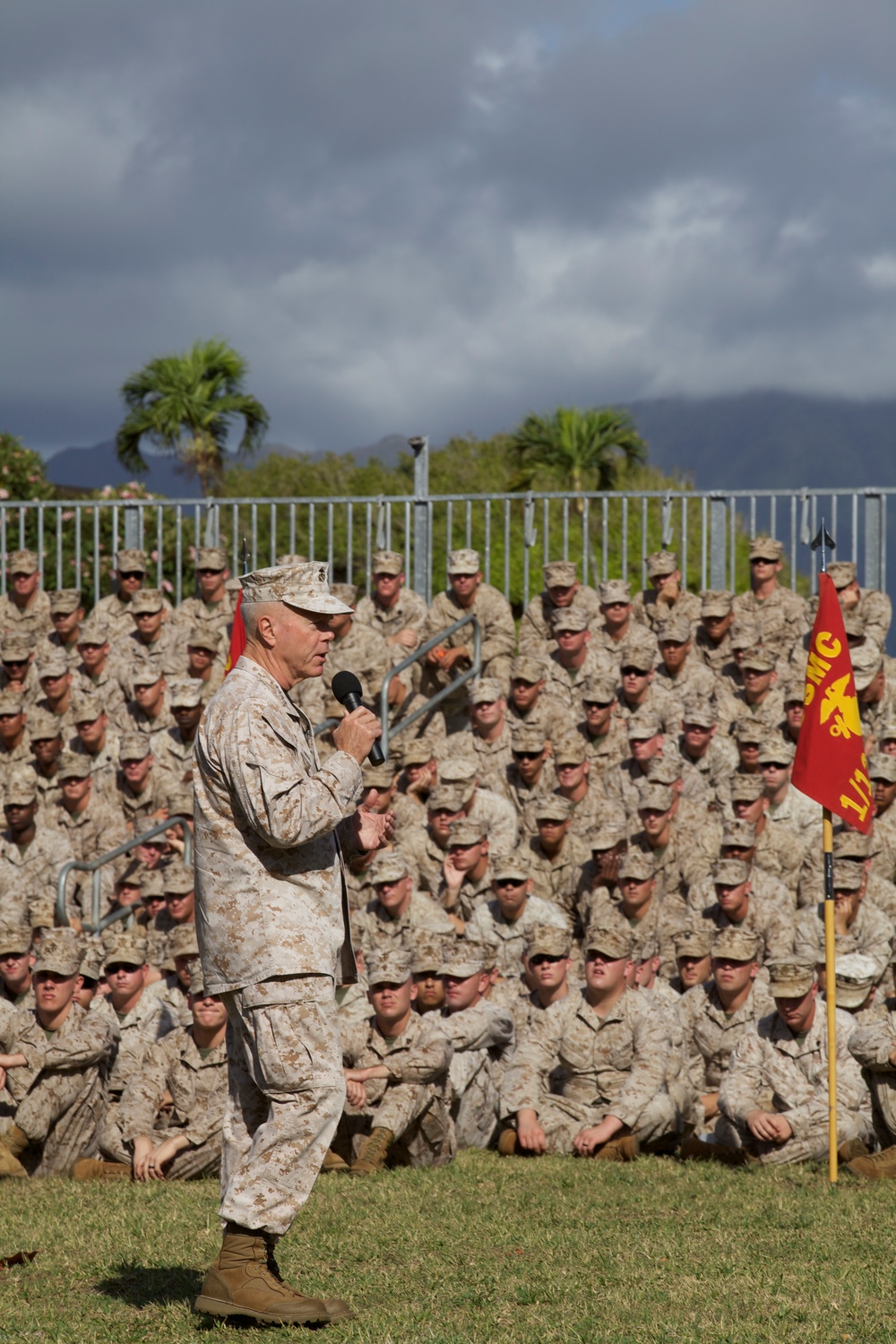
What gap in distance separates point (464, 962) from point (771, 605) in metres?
5.17

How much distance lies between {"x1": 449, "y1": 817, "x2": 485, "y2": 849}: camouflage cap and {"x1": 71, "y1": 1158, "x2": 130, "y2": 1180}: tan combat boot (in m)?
3.30

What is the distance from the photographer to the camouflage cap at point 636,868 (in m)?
10.7

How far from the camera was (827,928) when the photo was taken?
8273mm

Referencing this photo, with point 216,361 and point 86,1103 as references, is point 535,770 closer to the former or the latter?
point 86,1103

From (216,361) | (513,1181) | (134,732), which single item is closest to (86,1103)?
(513,1181)

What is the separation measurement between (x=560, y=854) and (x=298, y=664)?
265 inches

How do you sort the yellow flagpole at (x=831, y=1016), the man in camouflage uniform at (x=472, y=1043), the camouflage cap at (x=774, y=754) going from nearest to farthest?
the yellow flagpole at (x=831, y=1016), the man in camouflage uniform at (x=472, y=1043), the camouflage cap at (x=774, y=754)

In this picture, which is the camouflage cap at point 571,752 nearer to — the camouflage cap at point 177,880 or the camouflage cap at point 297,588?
the camouflage cap at point 177,880

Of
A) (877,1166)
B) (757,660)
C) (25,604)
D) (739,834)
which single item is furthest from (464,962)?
(25,604)

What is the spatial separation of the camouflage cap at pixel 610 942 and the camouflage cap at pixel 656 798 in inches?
68.0

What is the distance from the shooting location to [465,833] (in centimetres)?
1117

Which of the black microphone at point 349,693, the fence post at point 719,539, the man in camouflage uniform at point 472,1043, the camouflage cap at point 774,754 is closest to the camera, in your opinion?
the black microphone at point 349,693

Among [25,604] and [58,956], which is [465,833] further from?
[25,604]

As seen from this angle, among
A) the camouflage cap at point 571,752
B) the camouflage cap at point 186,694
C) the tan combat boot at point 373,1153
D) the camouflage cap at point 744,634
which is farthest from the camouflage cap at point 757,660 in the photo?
the tan combat boot at point 373,1153
